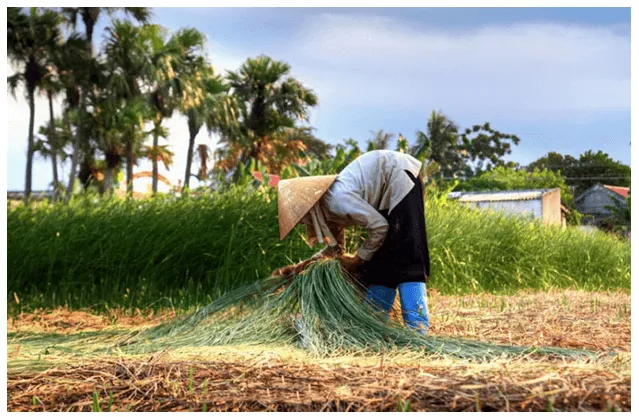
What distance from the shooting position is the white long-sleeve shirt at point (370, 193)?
380 cm

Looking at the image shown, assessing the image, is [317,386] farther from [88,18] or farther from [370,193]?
[88,18]

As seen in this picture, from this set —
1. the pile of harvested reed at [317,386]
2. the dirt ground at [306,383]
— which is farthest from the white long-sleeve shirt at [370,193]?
the pile of harvested reed at [317,386]

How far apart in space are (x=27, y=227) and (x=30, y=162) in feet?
48.1

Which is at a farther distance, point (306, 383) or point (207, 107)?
point (207, 107)

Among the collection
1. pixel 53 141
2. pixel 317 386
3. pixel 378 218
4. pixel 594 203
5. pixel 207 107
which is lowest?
pixel 317 386

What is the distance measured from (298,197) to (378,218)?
0.49 m

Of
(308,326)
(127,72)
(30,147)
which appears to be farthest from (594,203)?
(308,326)

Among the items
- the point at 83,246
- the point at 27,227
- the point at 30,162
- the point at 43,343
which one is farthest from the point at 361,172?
the point at 30,162

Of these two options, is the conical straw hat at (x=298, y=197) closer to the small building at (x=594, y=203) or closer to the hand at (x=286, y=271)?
the hand at (x=286, y=271)

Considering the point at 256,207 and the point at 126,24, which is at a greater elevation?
the point at 126,24

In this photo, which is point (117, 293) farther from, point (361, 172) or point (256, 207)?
point (361, 172)

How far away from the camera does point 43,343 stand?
3.97 meters

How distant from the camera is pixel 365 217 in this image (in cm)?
378

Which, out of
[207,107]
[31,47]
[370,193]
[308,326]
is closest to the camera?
[308,326]
